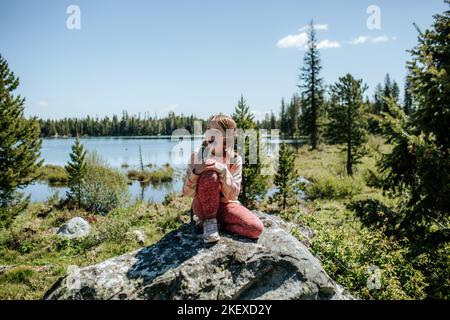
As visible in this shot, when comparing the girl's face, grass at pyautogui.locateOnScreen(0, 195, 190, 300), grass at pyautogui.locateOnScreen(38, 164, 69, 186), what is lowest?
grass at pyautogui.locateOnScreen(38, 164, 69, 186)

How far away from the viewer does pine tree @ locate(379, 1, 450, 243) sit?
5566mm

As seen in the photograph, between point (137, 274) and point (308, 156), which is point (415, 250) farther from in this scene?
point (308, 156)

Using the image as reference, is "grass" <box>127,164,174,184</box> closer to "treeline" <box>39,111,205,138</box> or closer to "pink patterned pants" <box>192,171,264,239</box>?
"pink patterned pants" <box>192,171,264,239</box>

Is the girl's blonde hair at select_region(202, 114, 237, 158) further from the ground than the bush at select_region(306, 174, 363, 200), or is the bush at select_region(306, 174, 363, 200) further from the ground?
the girl's blonde hair at select_region(202, 114, 237, 158)

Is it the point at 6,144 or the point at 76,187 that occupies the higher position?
the point at 6,144

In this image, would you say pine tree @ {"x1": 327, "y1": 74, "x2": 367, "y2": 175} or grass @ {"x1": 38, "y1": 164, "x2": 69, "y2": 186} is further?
grass @ {"x1": 38, "y1": 164, "x2": 69, "y2": 186}

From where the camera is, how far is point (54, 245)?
1075 centimetres

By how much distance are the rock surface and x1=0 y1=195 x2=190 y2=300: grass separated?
0.93ft

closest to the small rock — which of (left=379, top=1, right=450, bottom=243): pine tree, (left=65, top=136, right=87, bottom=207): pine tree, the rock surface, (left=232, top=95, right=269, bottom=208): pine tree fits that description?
the rock surface

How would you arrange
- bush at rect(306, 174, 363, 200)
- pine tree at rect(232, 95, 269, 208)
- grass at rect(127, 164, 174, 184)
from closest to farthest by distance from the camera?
pine tree at rect(232, 95, 269, 208)
bush at rect(306, 174, 363, 200)
grass at rect(127, 164, 174, 184)

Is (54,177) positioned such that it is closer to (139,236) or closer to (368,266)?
(139,236)

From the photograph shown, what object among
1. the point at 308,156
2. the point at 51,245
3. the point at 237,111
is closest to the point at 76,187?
the point at 51,245

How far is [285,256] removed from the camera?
3896 millimetres
